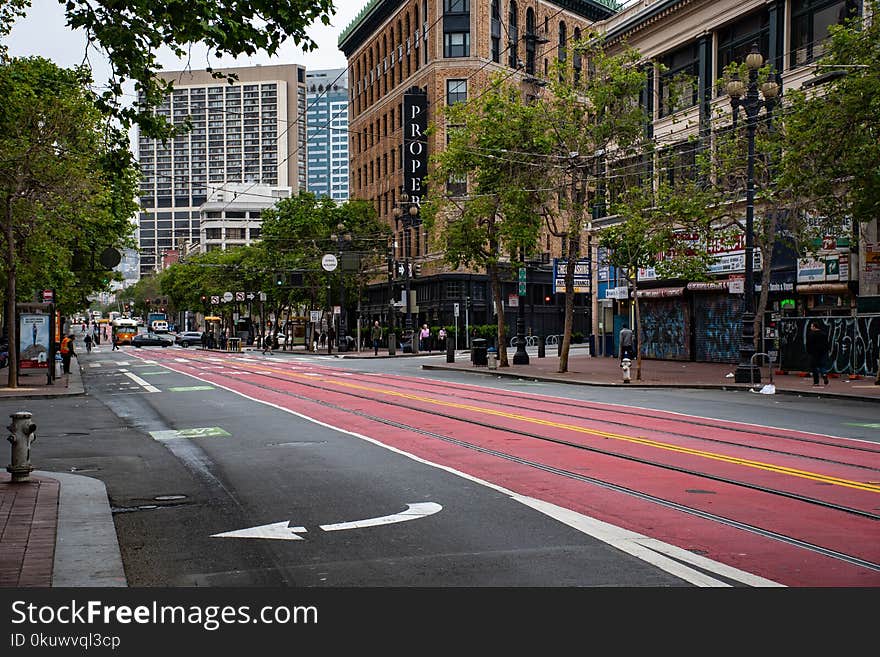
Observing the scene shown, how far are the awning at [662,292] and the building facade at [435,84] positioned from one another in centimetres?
2075

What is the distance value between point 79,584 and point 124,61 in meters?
7.14

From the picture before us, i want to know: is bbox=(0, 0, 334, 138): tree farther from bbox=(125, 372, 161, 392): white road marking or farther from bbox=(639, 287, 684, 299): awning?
bbox=(639, 287, 684, 299): awning

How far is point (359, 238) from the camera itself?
66812 millimetres

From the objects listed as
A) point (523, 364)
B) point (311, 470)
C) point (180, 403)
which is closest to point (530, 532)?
point (311, 470)

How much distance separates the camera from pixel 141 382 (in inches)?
1270

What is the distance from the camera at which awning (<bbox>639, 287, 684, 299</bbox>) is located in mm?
41625

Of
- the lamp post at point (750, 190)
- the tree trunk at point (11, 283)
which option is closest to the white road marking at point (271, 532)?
the tree trunk at point (11, 283)

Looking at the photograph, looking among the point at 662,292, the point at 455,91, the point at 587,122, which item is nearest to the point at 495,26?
the point at 455,91

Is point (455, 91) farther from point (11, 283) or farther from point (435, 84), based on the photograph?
point (11, 283)

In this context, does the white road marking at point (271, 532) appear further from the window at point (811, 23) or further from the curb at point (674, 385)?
the window at point (811, 23)

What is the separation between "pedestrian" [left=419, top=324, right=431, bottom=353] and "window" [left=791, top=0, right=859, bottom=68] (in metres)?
32.8

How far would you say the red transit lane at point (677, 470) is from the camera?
23.8 ft

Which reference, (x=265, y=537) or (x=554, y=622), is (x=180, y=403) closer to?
(x=265, y=537)

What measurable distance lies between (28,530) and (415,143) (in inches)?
2340
